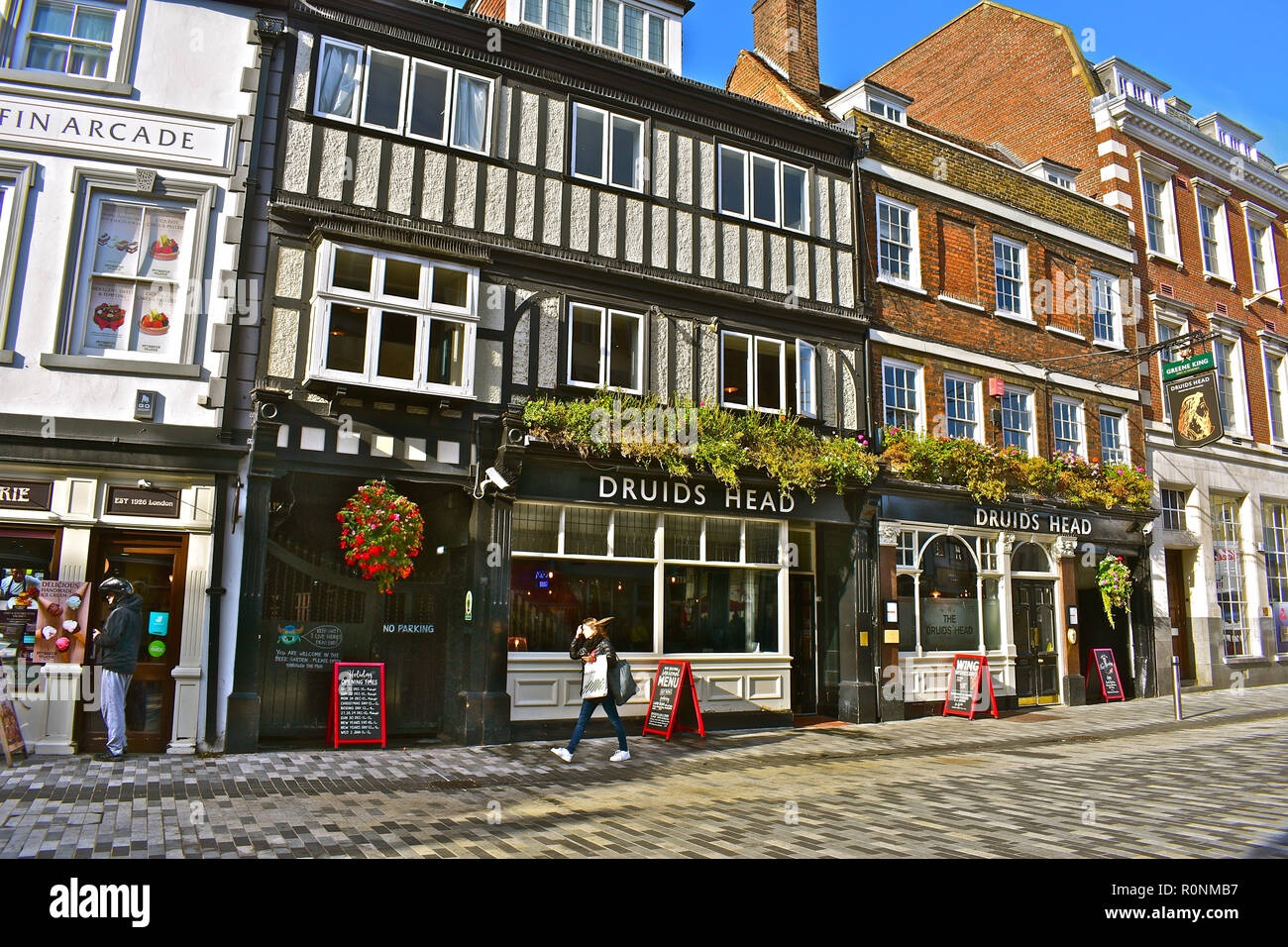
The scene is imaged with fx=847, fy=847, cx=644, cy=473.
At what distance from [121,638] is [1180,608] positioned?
20974mm

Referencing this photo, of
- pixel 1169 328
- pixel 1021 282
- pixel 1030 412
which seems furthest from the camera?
pixel 1169 328

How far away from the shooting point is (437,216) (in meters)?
11.6

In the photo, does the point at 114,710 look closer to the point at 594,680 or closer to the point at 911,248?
the point at 594,680

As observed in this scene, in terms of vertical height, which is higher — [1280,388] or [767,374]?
[1280,388]

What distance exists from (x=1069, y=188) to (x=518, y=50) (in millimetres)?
14301

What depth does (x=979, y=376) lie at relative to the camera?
16.8m

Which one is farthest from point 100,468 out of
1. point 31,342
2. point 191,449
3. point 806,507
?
point 806,507

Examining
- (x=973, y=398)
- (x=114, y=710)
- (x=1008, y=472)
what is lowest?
(x=114, y=710)

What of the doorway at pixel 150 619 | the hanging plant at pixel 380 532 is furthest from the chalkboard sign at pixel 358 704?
the doorway at pixel 150 619

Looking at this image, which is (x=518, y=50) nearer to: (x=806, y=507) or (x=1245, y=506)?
(x=806, y=507)

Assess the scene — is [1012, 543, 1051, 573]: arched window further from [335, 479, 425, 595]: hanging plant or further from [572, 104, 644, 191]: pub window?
[335, 479, 425, 595]: hanging plant

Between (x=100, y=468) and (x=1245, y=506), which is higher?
(x=1245, y=506)

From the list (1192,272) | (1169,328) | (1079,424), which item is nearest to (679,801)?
(1079,424)

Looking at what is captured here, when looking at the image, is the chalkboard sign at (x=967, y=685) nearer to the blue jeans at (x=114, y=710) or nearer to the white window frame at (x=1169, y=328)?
the white window frame at (x=1169, y=328)
